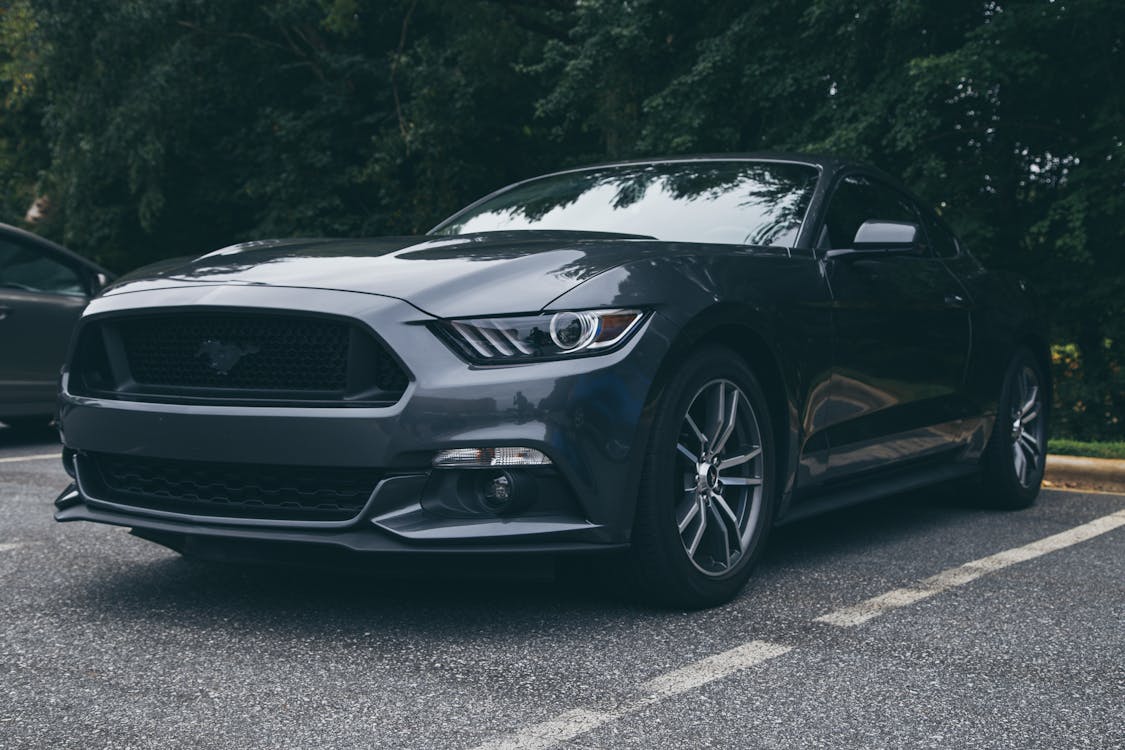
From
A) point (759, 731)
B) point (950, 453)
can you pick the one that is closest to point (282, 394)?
point (759, 731)

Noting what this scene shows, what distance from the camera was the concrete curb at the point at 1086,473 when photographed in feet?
23.1

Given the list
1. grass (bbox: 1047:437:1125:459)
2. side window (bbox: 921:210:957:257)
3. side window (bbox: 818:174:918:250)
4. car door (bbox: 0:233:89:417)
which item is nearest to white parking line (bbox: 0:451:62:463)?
car door (bbox: 0:233:89:417)

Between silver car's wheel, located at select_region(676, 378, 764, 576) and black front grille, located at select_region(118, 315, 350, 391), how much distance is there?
3.39ft

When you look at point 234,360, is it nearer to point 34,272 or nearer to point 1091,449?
point 34,272

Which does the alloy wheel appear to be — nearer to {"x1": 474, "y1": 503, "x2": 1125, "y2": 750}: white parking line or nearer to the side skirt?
the side skirt

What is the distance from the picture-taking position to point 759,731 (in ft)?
9.39

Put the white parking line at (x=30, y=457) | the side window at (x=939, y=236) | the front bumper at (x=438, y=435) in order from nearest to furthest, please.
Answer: the front bumper at (x=438, y=435) → the side window at (x=939, y=236) → the white parking line at (x=30, y=457)

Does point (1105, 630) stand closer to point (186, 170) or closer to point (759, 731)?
point (759, 731)

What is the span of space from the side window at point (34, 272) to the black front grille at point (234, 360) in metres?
4.87

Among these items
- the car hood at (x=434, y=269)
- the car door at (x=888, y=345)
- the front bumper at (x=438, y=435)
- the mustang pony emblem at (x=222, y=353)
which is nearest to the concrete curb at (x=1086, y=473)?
the car door at (x=888, y=345)

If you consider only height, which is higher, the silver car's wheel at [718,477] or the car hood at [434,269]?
the car hood at [434,269]

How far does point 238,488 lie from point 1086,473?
5075mm

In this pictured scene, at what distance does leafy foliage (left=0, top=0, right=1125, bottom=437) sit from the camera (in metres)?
10.7

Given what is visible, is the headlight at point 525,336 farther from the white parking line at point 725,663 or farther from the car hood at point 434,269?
the white parking line at point 725,663
